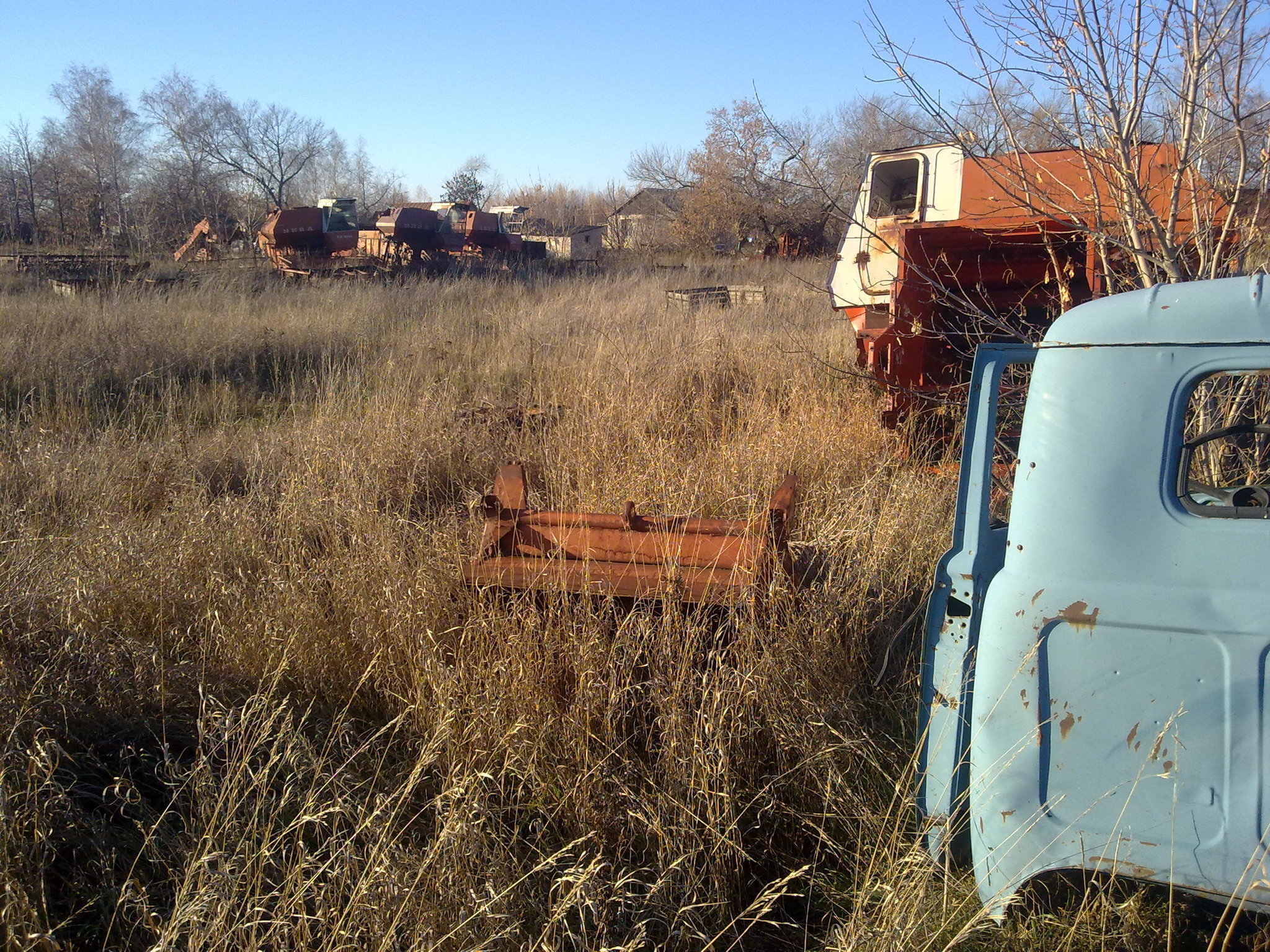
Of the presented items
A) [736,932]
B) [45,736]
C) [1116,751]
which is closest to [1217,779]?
[1116,751]

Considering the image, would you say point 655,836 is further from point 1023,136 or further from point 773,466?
point 1023,136

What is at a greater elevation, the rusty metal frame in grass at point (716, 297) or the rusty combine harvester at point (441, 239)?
the rusty combine harvester at point (441, 239)

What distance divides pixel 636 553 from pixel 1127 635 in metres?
1.77

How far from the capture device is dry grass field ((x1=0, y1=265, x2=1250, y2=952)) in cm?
206

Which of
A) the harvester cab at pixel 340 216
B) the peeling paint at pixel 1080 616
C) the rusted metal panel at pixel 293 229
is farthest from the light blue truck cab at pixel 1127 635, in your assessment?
the harvester cab at pixel 340 216

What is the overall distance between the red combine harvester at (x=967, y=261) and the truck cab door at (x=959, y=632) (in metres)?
1.96

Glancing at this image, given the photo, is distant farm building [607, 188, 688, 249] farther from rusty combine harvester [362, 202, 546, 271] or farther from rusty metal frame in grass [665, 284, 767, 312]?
rusty metal frame in grass [665, 284, 767, 312]

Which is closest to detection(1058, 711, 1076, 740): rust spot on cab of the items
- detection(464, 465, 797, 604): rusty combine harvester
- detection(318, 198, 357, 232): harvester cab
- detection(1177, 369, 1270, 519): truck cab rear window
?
detection(464, 465, 797, 604): rusty combine harvester

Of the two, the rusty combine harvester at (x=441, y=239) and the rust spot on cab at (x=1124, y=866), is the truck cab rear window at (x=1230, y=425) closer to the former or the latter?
the rust spot on cab at (x=1124, y=866)

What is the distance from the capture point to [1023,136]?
4.27 meters

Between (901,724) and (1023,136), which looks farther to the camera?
(1023,136)

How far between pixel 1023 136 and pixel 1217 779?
138 inches

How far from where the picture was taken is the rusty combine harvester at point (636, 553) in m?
3.02

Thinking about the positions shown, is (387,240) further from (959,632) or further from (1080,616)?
(1080,616)
